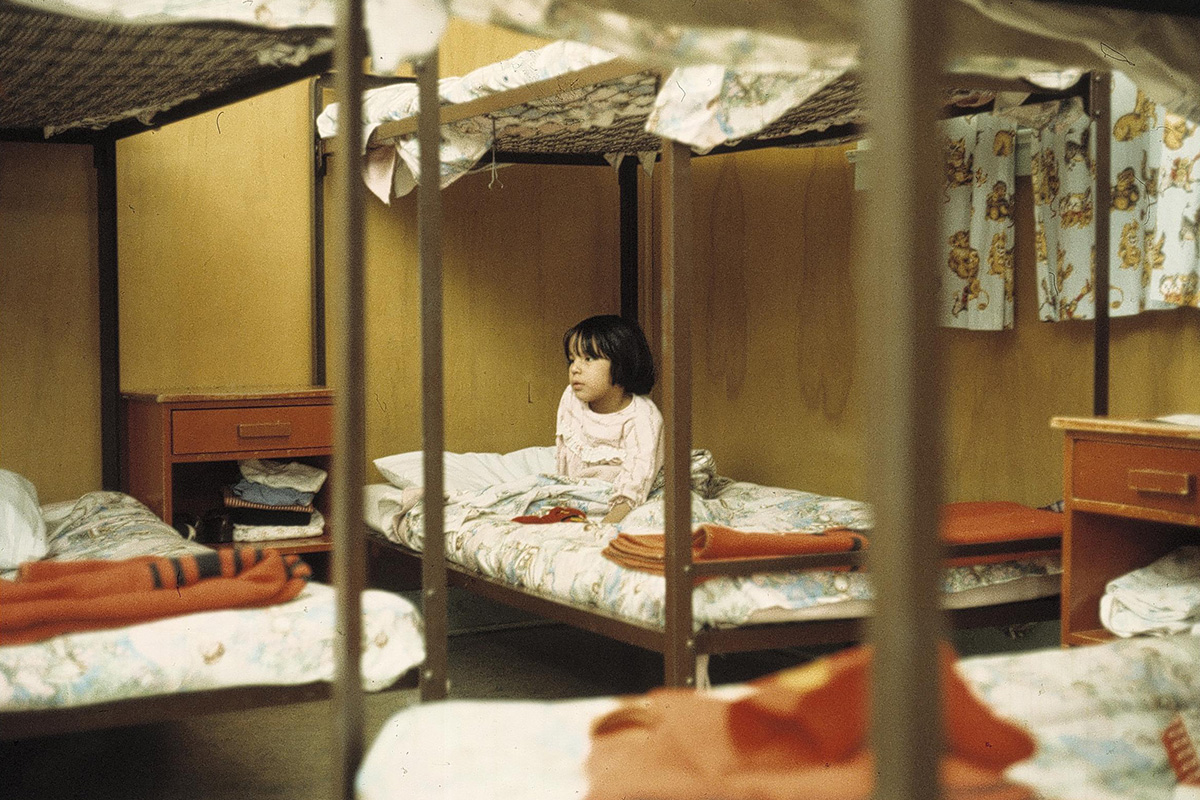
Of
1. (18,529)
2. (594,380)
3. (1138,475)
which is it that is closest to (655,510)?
(594,380)

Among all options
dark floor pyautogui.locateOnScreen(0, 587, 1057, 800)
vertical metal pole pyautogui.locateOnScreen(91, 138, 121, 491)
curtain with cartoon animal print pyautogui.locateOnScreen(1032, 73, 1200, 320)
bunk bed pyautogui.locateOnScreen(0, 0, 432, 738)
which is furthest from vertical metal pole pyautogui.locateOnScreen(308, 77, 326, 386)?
curtain with cartoon animal print pyautogui.locateOnScreen(1032, 73, 1200, 320)

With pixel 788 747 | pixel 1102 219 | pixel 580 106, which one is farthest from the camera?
pixel 580 106

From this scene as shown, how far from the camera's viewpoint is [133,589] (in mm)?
2287

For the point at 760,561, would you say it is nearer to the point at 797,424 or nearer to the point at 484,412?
the point at 797,424

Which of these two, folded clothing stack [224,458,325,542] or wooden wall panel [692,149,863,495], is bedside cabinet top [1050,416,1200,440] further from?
folded clothing stack [224,458,325,542]

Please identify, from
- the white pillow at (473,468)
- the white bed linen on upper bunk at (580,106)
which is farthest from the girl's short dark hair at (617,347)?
the white bed linen on upper bunk at (580,106)

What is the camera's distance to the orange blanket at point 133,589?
215cm

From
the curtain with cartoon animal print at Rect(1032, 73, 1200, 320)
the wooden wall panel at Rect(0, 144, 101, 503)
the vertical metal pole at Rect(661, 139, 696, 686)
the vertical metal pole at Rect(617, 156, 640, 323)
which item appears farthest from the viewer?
the vertical metal pole at Rect(617, 156, 640, 323)

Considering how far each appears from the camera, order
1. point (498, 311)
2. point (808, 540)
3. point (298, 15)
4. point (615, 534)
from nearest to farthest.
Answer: point (298, 15), point (808, 540), point (615, 534), point (498, 311)

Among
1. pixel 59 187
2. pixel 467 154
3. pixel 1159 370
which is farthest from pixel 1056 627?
pixel 59 187

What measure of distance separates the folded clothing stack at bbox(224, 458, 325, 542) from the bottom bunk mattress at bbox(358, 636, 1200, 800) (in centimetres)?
256

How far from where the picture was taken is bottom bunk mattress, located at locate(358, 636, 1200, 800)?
1340mm

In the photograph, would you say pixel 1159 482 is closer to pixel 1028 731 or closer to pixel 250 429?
pixel 1028 731

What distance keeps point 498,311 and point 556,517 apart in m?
1.64
